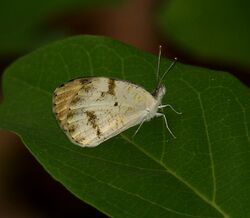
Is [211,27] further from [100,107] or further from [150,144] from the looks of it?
[150,144]

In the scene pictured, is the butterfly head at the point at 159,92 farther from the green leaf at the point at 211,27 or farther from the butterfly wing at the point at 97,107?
the green leaf at the point at 211,27

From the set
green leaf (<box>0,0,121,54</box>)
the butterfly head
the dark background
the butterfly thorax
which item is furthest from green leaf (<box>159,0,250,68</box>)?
the butterfly head

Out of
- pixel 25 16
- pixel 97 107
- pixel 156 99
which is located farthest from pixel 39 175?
pixel 156 99

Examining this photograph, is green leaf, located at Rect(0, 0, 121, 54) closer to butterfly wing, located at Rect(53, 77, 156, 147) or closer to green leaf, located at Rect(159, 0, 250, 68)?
green leaf, located at Rect(159, 0, 250, 68)

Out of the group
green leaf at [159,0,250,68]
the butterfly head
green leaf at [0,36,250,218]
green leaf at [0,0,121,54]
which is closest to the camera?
green leaf at [0,36,250,218]

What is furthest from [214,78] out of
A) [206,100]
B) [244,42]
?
[244,42]

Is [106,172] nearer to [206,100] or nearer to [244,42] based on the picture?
[206,100]
